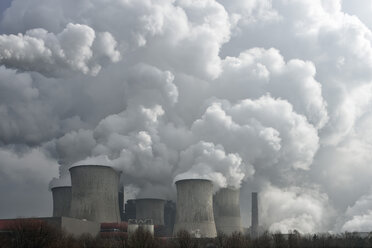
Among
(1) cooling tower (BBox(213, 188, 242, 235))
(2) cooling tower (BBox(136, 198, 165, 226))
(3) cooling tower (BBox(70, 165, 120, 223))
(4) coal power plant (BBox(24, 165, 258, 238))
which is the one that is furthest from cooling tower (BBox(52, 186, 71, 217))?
(1) cooling tower (BBox(213, 188, 242, 235))

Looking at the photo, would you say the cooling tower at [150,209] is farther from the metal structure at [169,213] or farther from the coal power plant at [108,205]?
the metal structure at [169,213]

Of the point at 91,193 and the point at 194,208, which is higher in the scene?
the point at 91,193

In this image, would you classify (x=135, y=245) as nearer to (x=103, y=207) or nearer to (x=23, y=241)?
(x=23, y=241)

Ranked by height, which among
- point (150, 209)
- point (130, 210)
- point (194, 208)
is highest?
point (194, 208)

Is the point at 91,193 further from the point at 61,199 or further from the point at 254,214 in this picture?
the point at 254,214

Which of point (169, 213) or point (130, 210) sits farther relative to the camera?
point (169, 213)

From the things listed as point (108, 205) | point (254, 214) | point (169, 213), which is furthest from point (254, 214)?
point (108, 205)

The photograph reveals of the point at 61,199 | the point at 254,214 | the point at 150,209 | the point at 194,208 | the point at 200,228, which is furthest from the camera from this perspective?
the point at 254,214

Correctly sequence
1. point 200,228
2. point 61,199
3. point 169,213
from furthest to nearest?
point 169,213, point 61,199, point 200,228
